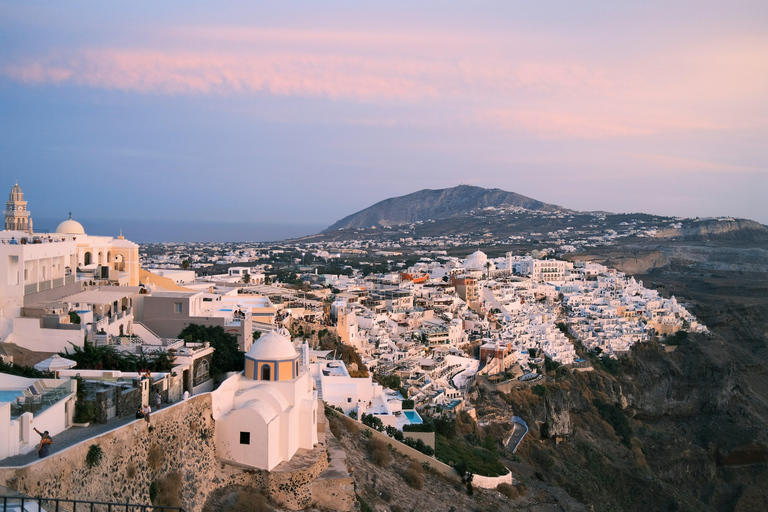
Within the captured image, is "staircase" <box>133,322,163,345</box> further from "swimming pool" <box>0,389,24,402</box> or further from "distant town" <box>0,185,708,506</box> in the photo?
"swimming pool" <box>0,389,24,402</box>

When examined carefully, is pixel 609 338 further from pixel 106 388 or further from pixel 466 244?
pixel 466 244

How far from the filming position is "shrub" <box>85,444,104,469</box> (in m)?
7.23

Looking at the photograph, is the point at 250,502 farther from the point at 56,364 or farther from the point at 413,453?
the point at 413,453

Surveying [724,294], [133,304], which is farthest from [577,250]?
[133,304]

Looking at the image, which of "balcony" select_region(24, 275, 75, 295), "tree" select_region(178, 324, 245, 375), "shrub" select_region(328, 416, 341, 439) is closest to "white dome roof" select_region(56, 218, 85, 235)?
"balcony" select_region(24, 275, 75, 295)

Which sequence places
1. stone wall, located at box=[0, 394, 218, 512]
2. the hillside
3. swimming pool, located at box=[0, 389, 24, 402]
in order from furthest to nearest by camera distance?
the hillside
swimming pool, located at box=[0, 389, 24, 402]
stone wall, located at box=[0, 394, 218, 512]

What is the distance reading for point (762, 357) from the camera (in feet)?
159

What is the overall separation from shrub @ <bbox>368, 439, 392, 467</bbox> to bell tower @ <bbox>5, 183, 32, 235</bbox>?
1334 centimetres

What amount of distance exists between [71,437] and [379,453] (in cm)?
810

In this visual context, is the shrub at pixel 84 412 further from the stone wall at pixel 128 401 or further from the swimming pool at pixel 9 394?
the swimming pool at pixel 9 394

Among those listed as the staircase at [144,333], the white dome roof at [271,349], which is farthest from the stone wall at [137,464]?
the staircase at [144,333]

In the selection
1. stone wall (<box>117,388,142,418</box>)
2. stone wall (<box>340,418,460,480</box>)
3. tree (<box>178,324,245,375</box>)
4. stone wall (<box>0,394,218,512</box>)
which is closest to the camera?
stone wall (<box>0,394,218,512</box>)

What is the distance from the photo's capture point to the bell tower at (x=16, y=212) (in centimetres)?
2052

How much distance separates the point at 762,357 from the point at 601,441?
82.6ft
